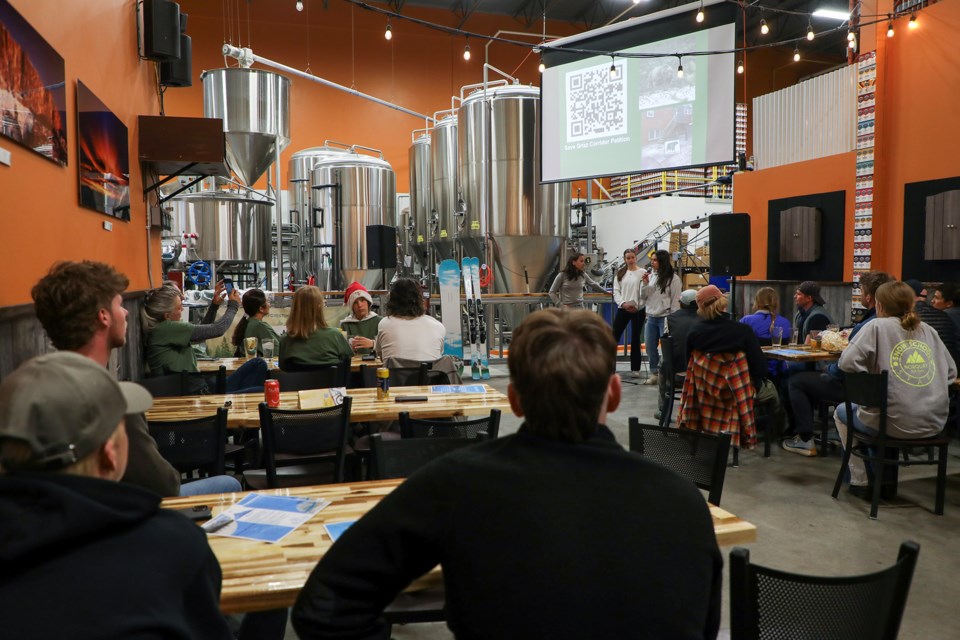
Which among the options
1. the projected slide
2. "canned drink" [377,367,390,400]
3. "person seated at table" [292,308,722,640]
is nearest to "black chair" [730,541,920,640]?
"person seated at table" [292,308,722,640]

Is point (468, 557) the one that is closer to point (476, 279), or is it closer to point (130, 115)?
point (130, 115)

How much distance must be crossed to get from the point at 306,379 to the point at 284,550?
8.55 ft

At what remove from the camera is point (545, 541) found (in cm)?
112

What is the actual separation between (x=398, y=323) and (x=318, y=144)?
44.0ft

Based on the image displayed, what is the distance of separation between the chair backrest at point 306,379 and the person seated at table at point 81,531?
10.3 ft

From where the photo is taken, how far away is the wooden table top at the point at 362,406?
3549mm

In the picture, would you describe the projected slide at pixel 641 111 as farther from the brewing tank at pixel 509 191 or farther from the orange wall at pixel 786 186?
the orange wall at pixel 786 186

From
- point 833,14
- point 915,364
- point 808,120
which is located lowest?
point 915,364

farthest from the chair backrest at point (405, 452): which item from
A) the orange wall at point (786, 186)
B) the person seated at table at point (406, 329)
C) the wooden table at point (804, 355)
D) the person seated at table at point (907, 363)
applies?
the orange wall at point (786, 186)

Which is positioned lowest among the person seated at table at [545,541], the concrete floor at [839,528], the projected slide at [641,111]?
the concrete floor at [839,528]

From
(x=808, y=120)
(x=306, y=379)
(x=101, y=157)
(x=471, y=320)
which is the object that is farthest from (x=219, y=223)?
(x=808, y=120)

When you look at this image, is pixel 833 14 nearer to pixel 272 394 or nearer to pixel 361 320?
pixel 361 320

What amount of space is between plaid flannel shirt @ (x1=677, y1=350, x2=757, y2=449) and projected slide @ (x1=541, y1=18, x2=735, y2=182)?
379 cm

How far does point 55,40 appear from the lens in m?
3.70
